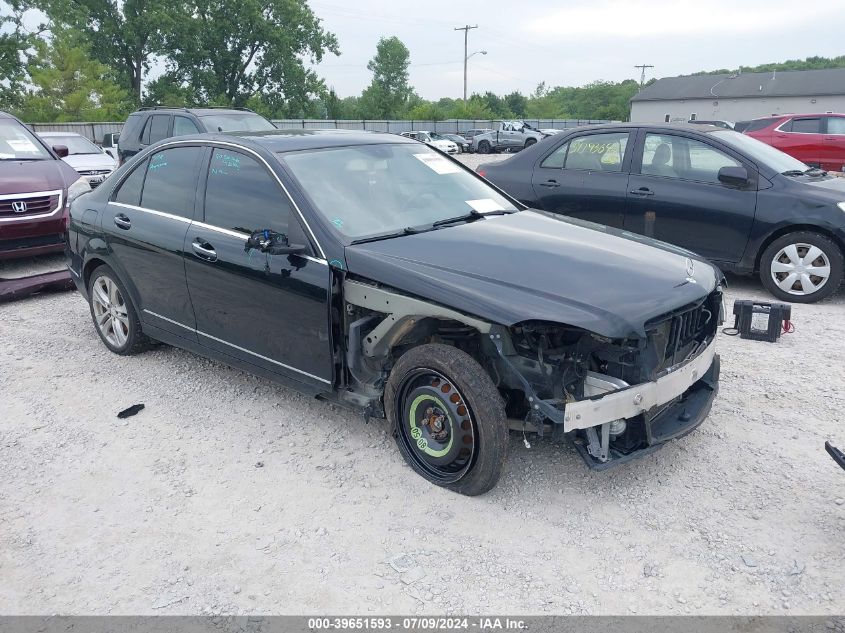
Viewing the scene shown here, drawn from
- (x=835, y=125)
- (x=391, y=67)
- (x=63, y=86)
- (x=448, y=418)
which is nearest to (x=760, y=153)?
(x=448, y=418)

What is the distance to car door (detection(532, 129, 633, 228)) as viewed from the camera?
694cm

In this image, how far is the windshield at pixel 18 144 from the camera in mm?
8211

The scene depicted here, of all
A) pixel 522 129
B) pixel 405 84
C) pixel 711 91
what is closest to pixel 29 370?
pixel 522 129

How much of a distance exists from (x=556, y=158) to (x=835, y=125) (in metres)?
10.8

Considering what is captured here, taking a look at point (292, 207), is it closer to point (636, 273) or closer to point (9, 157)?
point (636, 273)

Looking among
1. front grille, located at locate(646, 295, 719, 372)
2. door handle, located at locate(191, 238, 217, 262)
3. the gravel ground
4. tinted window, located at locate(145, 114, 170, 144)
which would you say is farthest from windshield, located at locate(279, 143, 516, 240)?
tinted window, located at locate(145, 114, 170, 144)

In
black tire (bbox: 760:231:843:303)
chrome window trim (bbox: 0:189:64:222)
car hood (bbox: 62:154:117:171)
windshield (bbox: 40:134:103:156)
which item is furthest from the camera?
windshield (bbox: 40:134:103:156)

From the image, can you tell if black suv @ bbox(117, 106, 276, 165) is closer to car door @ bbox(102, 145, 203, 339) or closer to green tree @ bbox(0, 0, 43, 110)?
car door @ bbox(102, 145, 203, 339)

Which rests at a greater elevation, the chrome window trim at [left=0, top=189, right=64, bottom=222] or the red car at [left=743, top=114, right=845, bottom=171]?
the red car at [left=743, top=114, right=845, bottom=171]

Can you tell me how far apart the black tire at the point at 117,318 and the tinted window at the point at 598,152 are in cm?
461

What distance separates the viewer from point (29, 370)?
16.7 feet

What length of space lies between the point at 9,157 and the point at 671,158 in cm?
750

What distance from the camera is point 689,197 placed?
654 cm

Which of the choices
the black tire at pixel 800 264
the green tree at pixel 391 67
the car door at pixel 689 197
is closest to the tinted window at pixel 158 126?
the car door at pixel 689 197
